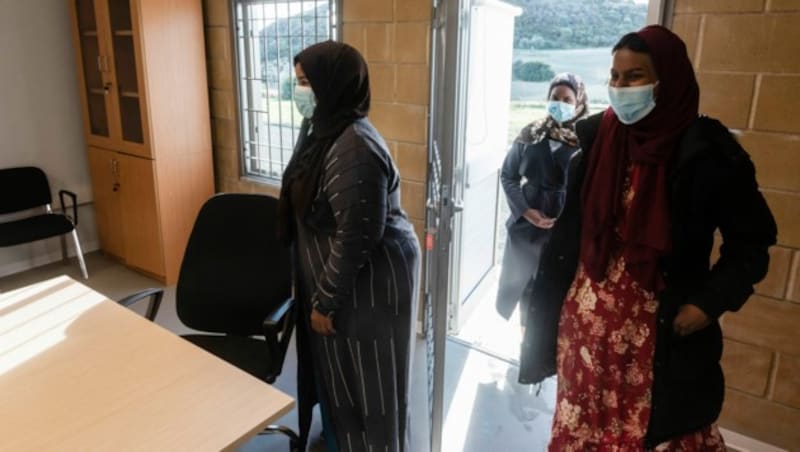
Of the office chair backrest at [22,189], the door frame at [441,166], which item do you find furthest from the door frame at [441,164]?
the office chair backrest at [22,189]

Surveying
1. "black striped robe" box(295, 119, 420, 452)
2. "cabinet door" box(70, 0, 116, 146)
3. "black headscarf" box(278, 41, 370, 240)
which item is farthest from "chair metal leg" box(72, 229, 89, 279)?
"black headscarf" box(278, 41, 370, 240)

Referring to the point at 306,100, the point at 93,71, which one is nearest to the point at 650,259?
the point at 306,100

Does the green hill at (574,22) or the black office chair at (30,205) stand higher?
the green hill at (574,22)

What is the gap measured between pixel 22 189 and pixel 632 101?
12.2 ft

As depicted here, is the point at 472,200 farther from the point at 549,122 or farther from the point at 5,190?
the point at 5,190

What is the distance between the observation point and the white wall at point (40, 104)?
3.45m

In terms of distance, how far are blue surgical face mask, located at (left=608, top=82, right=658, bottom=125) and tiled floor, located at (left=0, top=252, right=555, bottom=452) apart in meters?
Result: 1.43

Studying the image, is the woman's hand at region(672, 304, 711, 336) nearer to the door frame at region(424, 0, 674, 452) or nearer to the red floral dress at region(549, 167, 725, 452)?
the red floral dress at region(549, 167, 725, 452)

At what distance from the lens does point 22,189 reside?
3531 mm

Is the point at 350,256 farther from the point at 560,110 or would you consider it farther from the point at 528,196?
the point at 560,110

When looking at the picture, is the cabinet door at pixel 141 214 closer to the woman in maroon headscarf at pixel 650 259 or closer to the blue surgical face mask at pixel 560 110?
the blue surgical face mask at pixel 560 110

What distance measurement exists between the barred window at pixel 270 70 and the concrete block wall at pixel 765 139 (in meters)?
1.85

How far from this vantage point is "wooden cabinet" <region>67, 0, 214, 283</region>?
127 inches

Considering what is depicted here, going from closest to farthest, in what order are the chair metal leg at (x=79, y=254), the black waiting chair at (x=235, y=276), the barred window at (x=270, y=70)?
A: the black waiting chair at (x=235, y=276), the barred window at (x=270, y=70), the chair metal leg at (x=79, y=254)
